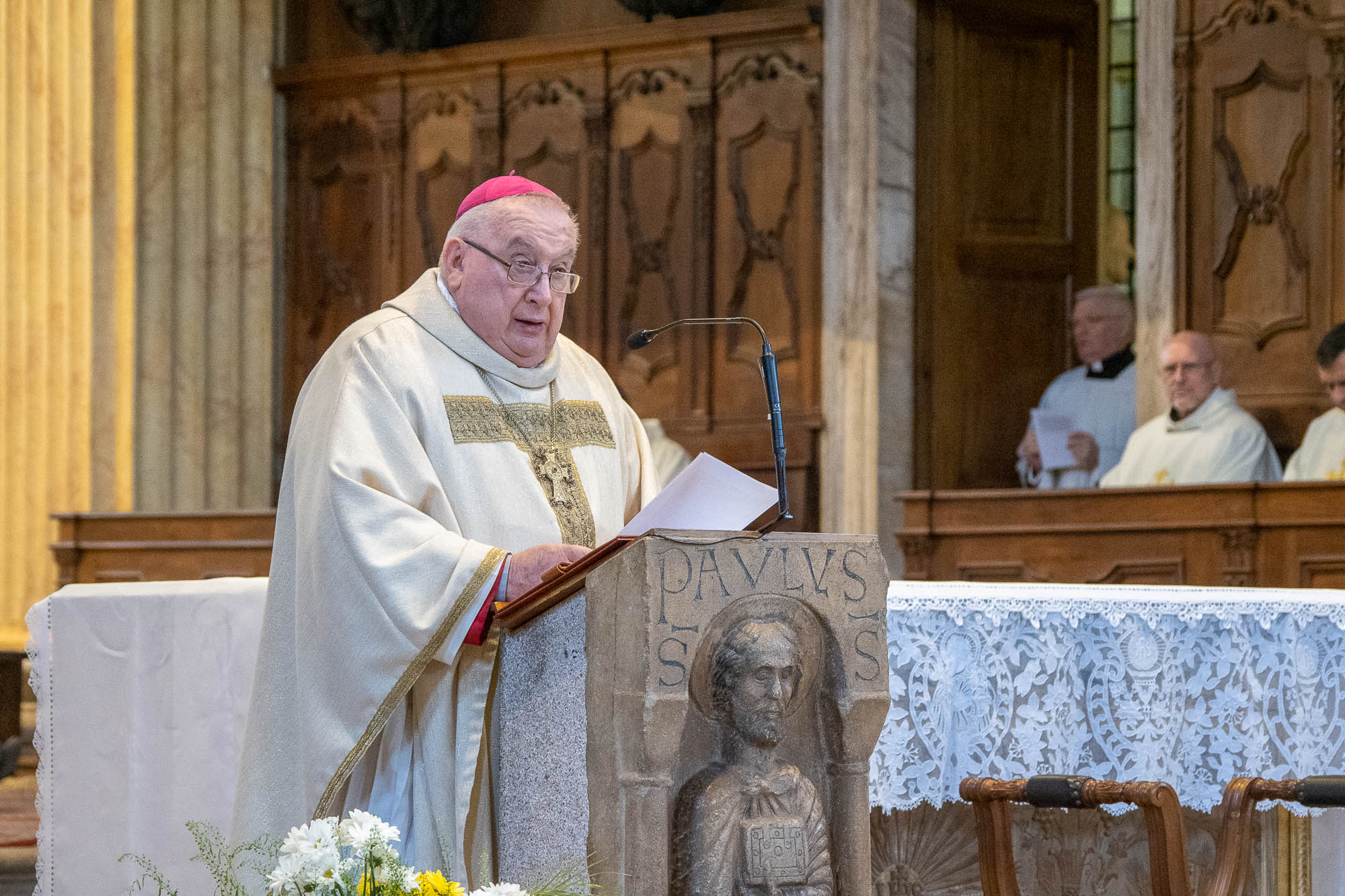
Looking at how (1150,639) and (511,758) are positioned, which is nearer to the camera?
(511,758)

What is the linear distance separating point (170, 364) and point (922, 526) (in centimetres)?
438

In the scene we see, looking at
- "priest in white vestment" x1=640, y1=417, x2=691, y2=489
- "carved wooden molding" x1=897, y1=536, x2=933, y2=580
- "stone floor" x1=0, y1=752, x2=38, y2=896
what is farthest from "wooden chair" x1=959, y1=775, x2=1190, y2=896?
"priest in white vestment" x1=640, y1=417, x2=691, y2=489

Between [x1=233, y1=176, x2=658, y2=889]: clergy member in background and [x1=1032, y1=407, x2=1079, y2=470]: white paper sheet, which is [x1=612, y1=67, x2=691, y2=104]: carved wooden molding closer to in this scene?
[x1=1032, y1=407, x2=1079, y2=470]: white paper sheet

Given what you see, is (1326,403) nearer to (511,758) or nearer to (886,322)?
(886,322)

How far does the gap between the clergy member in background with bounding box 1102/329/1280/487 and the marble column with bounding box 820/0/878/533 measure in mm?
1257

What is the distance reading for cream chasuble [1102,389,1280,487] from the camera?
752 centimetres

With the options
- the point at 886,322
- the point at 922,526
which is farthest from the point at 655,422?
the point at 922,526

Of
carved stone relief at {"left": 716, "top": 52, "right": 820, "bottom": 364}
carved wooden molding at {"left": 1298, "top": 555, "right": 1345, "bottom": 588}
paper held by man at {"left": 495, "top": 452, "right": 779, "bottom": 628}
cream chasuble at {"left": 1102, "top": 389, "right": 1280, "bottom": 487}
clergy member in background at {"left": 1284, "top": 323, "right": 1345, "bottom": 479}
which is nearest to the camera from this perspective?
paper held by man at {"left": 495, "top": 452, "right": 779, "bottom": 628}

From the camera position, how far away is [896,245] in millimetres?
8578

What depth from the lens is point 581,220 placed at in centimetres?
933

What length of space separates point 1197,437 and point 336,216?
4.81 meters

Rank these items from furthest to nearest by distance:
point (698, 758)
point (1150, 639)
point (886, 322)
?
point (886, 322)
point (1150, 639)
point (698, 758)

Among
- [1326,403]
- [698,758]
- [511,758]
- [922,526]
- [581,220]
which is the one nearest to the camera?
[698,758]

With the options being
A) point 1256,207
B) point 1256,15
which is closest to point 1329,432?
point 1256,207
